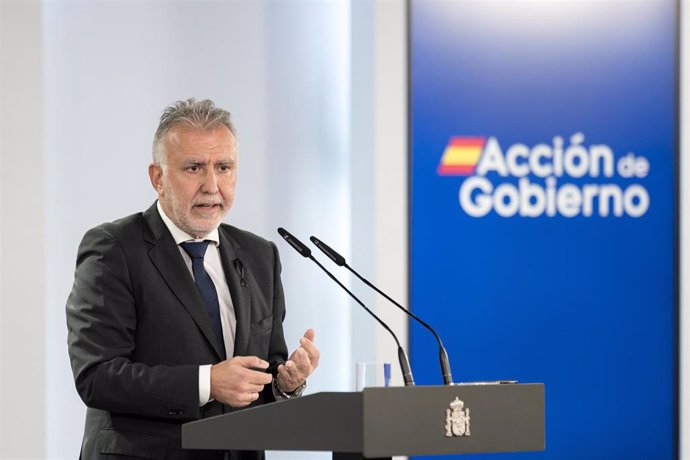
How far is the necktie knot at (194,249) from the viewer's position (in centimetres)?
288

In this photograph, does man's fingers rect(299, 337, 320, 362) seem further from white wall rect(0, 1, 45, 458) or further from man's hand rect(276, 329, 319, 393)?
white wall rect(0, 1, 45, 458)

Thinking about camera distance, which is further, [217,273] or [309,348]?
[217,273]

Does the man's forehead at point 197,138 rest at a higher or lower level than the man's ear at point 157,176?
higher

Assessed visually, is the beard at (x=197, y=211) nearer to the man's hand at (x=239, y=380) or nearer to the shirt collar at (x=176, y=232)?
the shirt collar at (x=176, y=232)

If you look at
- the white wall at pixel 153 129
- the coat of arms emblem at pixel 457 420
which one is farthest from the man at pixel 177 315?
the white wall at pixel 153 129

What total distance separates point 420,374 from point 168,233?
7.15 ft

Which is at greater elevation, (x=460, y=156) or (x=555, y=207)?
(x=460, y=156)

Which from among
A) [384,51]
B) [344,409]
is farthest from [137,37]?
[344,409]

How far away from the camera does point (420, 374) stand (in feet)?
15.7

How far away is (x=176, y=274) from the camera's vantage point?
9.13 ft

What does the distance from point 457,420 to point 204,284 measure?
3.12 feet

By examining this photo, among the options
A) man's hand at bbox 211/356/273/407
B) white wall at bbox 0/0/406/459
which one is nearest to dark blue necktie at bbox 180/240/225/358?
man's hand at bbox 211/356/273/407

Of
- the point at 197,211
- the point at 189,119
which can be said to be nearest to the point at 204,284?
the point at 197,211

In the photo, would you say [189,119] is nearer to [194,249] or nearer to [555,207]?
[194,249]
